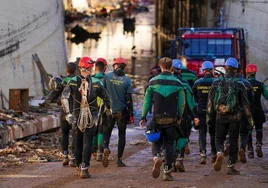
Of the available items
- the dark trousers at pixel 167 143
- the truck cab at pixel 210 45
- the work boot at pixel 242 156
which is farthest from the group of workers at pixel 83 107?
the truck cab at pixel 210 45

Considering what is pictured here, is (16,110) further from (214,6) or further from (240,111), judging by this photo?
(214,6)

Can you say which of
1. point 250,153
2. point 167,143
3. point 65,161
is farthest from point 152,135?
point 250,153

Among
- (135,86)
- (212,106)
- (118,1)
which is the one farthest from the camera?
(118,1)

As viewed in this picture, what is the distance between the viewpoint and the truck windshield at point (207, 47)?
2752 cm

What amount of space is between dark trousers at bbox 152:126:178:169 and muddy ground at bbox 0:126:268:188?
34 centimetres

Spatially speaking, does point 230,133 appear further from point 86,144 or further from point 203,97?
point 86,144

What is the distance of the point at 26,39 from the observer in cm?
2380

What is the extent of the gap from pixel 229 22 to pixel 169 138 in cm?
2987

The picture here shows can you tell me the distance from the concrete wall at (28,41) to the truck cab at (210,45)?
4.21m

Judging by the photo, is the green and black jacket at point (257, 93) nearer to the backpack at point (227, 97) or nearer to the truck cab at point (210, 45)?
the backpack at point (227, 97)

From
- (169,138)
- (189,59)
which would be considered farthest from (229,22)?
(169,138)

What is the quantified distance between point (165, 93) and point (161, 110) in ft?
0.79

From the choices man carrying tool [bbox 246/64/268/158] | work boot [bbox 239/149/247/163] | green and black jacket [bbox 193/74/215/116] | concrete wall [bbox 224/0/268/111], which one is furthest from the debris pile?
concrete wall [bbox 224/0/268/111]

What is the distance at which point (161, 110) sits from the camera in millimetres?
11289
